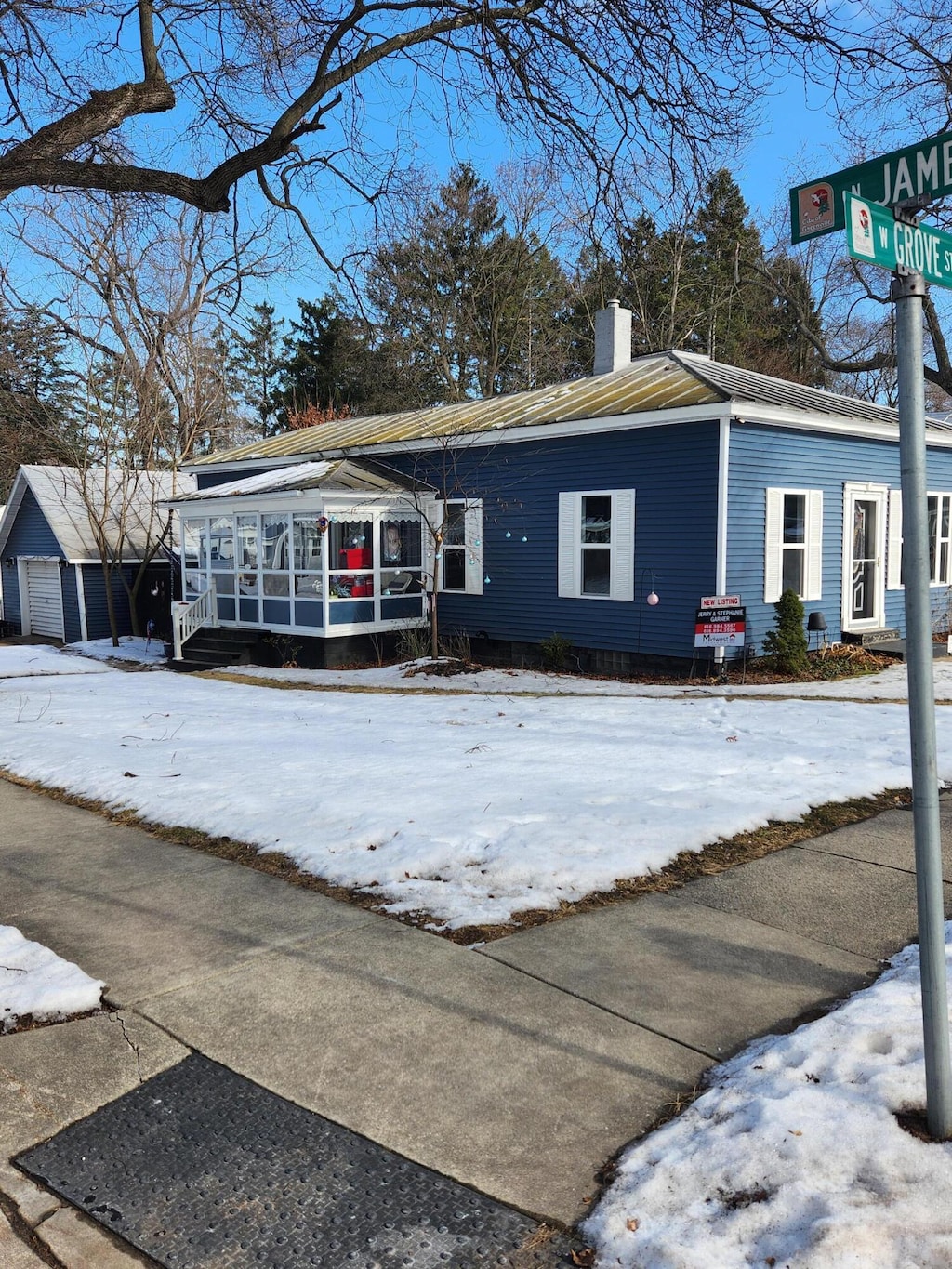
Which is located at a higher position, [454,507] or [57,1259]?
[454,507]

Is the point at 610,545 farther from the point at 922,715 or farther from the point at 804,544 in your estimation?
the point at 922,715

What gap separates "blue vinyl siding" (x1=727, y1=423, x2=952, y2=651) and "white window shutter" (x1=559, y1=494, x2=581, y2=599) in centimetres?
270

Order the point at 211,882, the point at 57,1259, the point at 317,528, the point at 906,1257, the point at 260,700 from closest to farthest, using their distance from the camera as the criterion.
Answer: the point at 906,1257, the point at 57,1259, the point at 211,882, the point at 260,700, the point at 317,528

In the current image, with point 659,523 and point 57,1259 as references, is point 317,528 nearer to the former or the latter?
point 659,523

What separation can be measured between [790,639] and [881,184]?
11.6m

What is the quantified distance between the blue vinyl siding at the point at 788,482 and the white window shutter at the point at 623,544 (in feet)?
5.24

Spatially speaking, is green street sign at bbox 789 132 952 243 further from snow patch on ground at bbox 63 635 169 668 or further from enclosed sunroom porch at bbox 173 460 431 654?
snow patch on ground at bbox 63 635 169 668

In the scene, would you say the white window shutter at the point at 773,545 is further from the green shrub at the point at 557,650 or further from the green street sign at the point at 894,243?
the green street sign at the point at 894,243

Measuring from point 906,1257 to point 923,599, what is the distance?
163 centimetres

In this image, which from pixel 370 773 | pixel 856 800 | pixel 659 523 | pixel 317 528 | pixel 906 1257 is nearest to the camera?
pixel 906 1257

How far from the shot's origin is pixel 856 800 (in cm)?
661

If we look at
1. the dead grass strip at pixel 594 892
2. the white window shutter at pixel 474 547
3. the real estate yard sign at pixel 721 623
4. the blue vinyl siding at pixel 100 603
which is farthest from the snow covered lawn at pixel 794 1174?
the blue vinyl siding at pixel 100 603

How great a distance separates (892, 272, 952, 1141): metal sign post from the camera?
2.54 metres

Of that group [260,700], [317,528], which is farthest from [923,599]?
[317,528]
